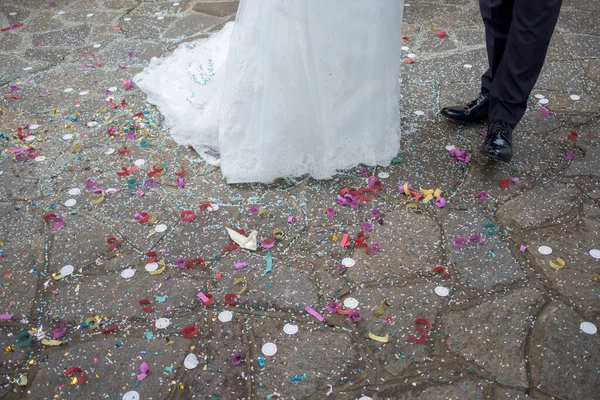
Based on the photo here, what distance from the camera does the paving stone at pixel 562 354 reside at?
1377 millimetres

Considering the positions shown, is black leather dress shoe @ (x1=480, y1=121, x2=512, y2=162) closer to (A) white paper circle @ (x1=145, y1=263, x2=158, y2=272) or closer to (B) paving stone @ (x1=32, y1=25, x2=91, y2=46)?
(A) white paper circle @ (x1=145, y1=263, x2=158, y2=272)

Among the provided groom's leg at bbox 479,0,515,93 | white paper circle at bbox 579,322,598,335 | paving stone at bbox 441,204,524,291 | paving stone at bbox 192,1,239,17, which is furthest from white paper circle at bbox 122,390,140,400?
paving stone at bbox 192,1,239,17

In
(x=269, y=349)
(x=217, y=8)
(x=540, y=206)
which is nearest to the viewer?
(x=269, y=349)

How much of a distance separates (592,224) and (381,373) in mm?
1020

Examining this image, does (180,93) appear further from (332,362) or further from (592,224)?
(592,224)

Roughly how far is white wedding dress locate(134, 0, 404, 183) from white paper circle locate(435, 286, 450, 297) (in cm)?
69

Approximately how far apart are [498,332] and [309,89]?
1108 millimetres

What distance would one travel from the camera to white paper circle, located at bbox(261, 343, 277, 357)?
150 cm

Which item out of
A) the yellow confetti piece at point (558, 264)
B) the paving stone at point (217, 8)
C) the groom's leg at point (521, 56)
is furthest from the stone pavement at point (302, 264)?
the paving stone at point (217, 8)

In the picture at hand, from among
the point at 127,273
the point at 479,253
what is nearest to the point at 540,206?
the point at 479,253

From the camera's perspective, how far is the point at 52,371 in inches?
58.2

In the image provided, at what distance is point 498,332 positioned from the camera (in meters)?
1.53

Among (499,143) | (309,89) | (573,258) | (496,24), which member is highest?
(496,24)

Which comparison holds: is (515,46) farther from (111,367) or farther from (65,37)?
(65,37)
